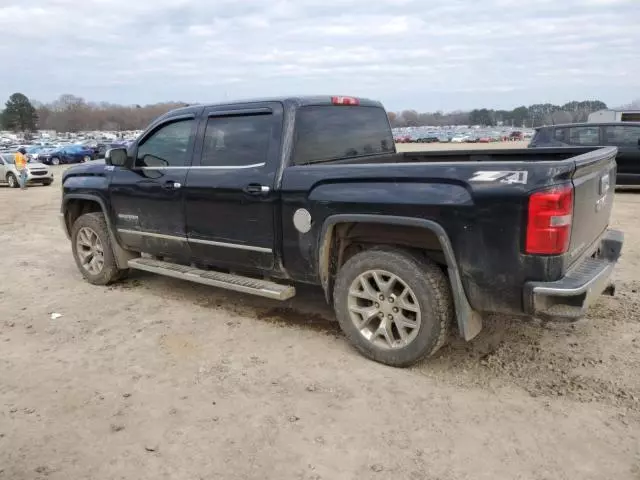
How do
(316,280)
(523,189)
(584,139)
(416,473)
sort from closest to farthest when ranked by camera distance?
1. (416,473)
2. (523,189)
3. (316,280)
4. (584,139)

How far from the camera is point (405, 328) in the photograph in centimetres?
387

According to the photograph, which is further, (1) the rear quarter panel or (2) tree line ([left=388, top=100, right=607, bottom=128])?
(2) tree line ([left=388, top=100, right=607, bottom=128])

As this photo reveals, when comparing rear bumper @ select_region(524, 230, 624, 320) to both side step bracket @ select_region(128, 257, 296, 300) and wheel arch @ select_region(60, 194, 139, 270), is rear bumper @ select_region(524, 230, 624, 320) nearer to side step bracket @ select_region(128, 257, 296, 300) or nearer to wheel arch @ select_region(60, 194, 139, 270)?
side step bracket @ select_region(128, 257, 296, 300)

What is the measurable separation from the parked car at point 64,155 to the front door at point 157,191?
121 feet

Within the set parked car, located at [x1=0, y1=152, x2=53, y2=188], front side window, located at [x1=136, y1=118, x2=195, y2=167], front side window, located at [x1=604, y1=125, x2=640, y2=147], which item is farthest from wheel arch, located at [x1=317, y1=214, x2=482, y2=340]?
parked car, located at [x1=0, y1=152, x2=53, y2=188]

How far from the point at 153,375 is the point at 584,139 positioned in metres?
11.5

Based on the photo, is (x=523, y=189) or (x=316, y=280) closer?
(x=523, y=189)

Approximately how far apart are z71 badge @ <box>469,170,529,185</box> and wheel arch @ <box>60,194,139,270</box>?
4079mm

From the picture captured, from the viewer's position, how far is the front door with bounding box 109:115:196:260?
5.11 meters

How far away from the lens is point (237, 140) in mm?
4707

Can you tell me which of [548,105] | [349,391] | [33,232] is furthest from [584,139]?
[548,105]

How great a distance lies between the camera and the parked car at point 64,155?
127ft

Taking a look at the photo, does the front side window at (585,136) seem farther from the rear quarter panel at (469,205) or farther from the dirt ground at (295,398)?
the rear quarter panel at (469,205)

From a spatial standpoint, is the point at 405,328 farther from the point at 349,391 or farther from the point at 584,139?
the point at 584,139
